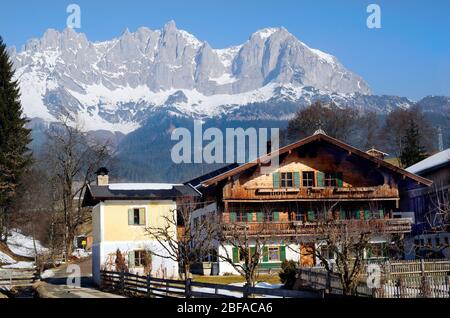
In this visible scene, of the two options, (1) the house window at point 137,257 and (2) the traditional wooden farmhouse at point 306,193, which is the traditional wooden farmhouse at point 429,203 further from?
(1) the house window at point 137,257

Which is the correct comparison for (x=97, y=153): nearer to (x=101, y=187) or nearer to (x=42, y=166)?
(x=101, y=187)

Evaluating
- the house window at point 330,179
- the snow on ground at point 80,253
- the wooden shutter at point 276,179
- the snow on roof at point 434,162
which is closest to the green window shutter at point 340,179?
the house window at point 330,179

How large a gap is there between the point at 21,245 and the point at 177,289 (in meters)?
48.9

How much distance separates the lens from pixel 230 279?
44.2m

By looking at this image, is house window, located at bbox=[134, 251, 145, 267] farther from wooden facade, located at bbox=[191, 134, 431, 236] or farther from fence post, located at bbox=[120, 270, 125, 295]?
wooden facade, located at bbox=[191, 134, 431, 236]

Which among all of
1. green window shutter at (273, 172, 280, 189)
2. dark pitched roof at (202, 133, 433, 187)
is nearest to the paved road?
dark pitched roof at (202, 133, 433, 187)

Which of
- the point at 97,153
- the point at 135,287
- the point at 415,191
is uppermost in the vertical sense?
the point at 97,153

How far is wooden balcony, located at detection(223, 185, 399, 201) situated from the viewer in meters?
50.2

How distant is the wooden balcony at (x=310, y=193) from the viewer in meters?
50.2

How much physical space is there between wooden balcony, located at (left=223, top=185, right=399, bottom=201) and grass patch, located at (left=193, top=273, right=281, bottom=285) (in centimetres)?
613

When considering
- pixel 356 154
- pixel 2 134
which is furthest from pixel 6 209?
pixel 356 154
